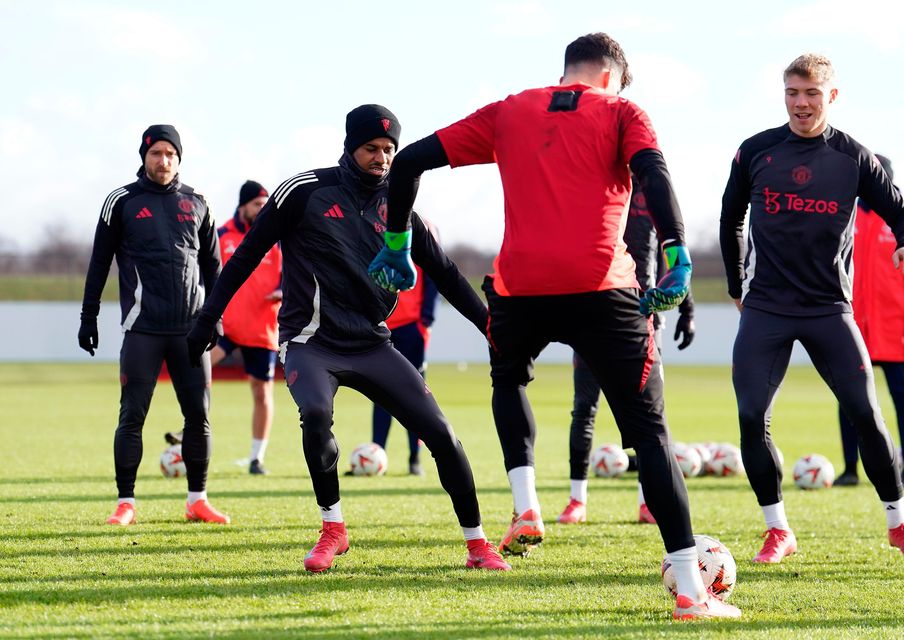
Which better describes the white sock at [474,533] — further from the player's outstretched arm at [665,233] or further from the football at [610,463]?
the football at [610,463]

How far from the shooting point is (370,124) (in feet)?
19.5

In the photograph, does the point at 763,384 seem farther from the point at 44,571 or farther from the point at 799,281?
the point at 44,571

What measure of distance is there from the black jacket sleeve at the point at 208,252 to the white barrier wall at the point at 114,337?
3363 cm

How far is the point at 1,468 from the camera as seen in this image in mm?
11398

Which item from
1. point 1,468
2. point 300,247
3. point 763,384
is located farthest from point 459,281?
point 1,468

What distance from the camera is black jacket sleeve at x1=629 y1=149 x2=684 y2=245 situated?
443cm

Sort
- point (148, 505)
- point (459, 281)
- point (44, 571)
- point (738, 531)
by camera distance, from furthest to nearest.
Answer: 1. point (148, 505)
2. point (738, 531)
3. point (459, 281)
4. point (44, 571)

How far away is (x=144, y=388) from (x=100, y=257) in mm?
927

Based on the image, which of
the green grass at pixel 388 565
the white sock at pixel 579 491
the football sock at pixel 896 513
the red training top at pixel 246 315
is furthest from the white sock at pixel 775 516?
the red training top at pixel 246 315

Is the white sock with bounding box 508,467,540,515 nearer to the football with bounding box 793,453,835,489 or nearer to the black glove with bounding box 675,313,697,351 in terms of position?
the black glove with bounding box 675,313,697,351

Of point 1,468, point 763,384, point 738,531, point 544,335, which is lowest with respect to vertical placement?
point 1,468

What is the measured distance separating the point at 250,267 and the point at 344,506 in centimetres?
334

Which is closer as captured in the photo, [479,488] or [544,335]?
[544,335]

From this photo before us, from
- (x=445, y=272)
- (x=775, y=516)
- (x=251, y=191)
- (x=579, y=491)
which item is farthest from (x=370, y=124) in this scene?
(x=251, y=191)
